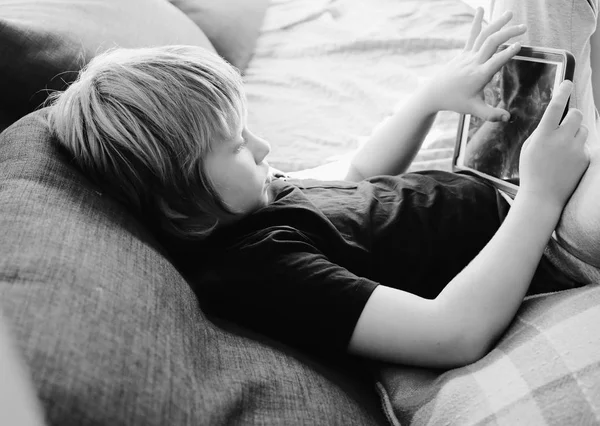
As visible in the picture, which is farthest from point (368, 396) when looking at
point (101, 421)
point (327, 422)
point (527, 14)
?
point (527, 14)

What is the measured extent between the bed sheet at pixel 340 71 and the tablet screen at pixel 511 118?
0.20 metres

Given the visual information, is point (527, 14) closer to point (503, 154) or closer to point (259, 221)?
point (503, 154)

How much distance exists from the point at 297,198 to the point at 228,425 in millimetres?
377

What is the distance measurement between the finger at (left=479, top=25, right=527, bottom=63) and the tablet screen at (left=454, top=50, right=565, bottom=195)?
3 centimetres

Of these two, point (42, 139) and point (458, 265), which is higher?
point (42, 139)

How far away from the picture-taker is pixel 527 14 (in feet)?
3.16

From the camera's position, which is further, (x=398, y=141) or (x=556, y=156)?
(x=398, y=141)

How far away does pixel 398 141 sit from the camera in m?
1.02

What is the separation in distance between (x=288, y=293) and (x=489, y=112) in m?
0.41

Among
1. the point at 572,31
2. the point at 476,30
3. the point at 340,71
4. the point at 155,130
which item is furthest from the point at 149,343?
the point at 340,71

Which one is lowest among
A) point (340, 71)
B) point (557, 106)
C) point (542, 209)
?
point (340, 71)

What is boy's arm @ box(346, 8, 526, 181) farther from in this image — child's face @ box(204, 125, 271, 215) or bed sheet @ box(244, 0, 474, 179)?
child's face @ box(204, 125, 271, 215)

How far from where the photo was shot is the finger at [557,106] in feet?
2.30

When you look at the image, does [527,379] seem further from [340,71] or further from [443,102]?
[340,71]
